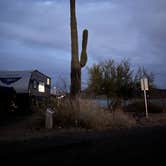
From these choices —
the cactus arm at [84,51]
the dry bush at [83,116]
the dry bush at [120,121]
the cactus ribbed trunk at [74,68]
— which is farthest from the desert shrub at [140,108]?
the dry bush at [83,116]

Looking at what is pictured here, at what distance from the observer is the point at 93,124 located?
2162 centimetres

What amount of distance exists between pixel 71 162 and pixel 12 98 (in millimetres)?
22217

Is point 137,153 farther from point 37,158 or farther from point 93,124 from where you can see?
point 93,124

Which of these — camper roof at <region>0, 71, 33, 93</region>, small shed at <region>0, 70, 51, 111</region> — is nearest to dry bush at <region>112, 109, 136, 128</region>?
small shed at <region>0, 70, 51, 111</region>

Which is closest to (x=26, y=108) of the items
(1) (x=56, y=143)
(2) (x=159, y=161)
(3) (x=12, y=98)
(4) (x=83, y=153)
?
(3) (x=12, y=98)

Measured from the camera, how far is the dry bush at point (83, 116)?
71.6 ft

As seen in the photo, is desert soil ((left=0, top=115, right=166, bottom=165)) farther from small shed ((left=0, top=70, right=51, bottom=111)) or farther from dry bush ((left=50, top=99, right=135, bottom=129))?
small shed ((left=0, top=70, right=51, bottom=111))

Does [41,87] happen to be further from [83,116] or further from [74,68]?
[83,116]

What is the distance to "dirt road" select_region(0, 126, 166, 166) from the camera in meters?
10.3

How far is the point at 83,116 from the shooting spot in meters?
22.0

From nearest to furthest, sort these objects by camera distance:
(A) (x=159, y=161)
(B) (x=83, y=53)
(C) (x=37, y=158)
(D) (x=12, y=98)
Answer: (A) (x=159, y=161) < (C) (x=37, y=158) < (B) (x=83, y=53) < (D) (x=12, y=98)

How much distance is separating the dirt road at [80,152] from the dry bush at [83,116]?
5669 mm

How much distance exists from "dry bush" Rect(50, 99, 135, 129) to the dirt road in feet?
Result: 18.6

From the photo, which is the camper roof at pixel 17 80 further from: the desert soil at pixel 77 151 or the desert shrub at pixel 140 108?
the desert soil at pixel 77 151
